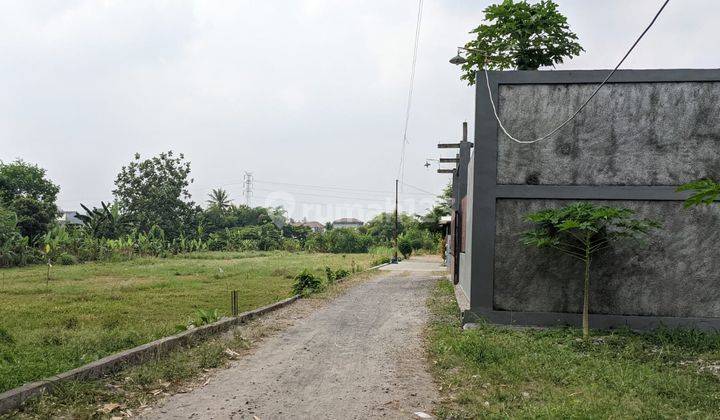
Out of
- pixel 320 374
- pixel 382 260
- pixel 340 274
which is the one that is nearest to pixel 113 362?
pixel 320 374

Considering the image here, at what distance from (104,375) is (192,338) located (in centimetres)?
200

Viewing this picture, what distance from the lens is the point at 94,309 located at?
11359 mm

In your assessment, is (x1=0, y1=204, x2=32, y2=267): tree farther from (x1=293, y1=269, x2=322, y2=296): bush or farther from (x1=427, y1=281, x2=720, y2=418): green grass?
(x1=427, y1=281, x2=720, y2=418): green grass

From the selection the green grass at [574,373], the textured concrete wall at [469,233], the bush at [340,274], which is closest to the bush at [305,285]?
the bush at [340,274]

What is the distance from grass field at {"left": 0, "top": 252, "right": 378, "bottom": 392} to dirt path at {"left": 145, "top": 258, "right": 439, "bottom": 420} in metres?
1.79

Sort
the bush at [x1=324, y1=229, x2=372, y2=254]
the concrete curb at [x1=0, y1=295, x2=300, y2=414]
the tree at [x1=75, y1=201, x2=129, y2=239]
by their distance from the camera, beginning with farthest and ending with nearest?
1. the bush at [x1=324, y1=229, x2=372, y2=254]
2. the tree at [x1=75, y1=201, x2=129, y2=239]
3. the concrete curb at [x1=0, y1=295, x2=300, y2=414]

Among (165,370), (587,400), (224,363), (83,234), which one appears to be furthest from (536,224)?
(83,234)

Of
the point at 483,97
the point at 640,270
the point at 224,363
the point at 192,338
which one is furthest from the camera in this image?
the point at 483,97

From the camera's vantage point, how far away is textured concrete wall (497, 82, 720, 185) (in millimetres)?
8891

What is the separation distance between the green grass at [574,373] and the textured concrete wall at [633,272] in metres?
0.62

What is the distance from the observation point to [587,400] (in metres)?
4.91

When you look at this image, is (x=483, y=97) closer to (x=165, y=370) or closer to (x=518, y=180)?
(x=518, y=180)

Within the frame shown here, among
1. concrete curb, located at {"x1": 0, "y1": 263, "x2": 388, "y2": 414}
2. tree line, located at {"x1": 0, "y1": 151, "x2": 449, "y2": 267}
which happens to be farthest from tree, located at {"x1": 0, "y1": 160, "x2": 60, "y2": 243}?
concrete curb, located at {"x1": 0, "y1": 263, "x2": 388, "y2": 414}

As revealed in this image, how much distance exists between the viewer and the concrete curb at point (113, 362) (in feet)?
15.3
